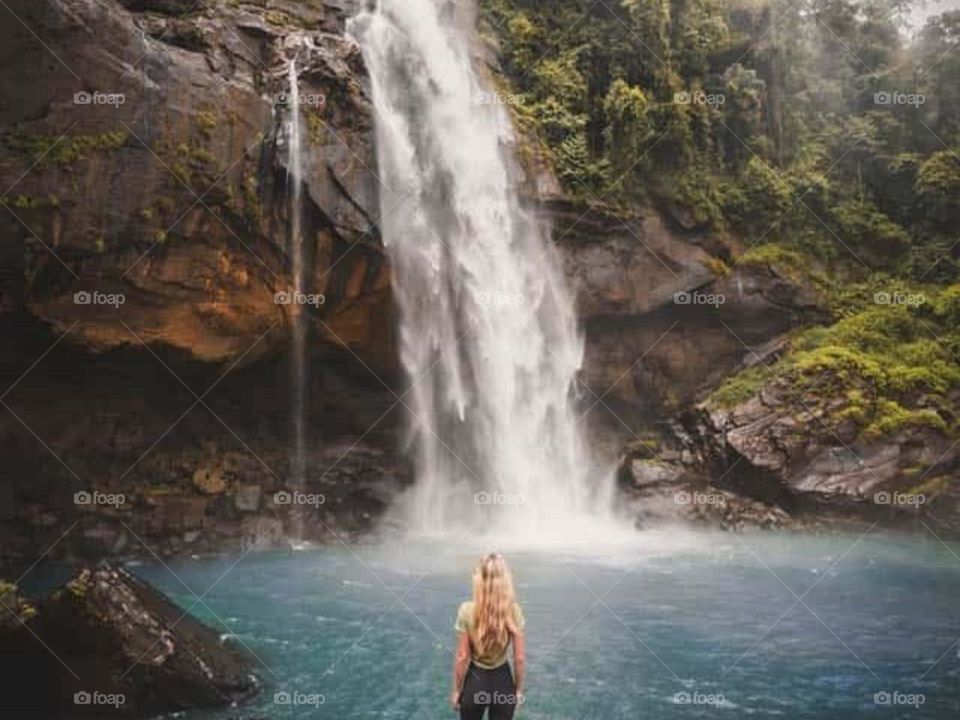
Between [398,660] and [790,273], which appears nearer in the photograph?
[398,660]

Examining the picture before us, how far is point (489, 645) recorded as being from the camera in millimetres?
6027

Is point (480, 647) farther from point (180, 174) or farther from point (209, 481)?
point (209, 481)

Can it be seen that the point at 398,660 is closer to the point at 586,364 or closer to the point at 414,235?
the point at 414,235

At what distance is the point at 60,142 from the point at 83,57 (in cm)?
163

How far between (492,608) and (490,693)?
0.57 meters

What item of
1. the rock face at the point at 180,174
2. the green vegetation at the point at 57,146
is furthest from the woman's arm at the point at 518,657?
the green vegetation at the point at 57,146

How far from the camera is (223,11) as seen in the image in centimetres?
1898

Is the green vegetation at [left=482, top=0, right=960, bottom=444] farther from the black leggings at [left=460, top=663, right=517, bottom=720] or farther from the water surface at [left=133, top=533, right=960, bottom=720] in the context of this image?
the black leggings at [left=460, top=663, right=517, bottom=720]

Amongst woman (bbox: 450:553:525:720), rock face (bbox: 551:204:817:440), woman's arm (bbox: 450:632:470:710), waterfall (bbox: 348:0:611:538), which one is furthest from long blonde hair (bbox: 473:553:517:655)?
rock face (bbox: 551:204:817:440)

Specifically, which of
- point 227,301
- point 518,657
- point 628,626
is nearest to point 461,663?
point 518,657

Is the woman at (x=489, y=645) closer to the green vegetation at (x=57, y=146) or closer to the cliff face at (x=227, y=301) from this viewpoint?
the cliff face at (x=227, y=301)

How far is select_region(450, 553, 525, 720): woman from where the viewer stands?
6.02 m

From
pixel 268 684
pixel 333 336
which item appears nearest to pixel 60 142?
pixel 333 336

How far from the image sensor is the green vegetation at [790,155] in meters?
22.9
